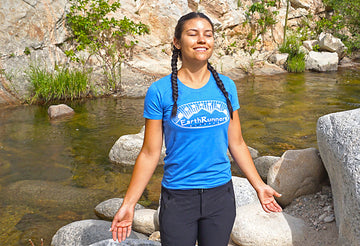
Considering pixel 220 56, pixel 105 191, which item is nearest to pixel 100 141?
pixel 105 191

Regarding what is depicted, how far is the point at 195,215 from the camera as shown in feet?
6.02

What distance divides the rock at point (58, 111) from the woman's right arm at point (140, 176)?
264 inches

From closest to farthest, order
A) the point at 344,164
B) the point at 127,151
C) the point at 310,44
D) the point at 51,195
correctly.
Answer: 1. the point at 344,164
2. the point at 51,195
3. the point at 127,151
4. the point at 310,44

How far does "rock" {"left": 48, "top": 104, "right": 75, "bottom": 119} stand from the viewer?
809cm

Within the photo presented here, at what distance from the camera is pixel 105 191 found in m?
4.81

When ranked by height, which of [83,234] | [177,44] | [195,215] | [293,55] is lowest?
[83,234]

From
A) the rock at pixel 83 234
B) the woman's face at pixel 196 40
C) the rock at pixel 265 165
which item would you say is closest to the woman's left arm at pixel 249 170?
the woman's face at pixel 196 40

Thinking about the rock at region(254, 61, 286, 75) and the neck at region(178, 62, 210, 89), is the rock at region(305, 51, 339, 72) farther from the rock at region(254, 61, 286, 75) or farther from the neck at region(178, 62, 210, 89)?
the neck at region(178, 62, 210, 89)

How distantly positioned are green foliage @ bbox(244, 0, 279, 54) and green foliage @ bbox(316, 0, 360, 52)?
10.3 feet

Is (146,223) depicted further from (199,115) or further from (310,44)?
(310,44)

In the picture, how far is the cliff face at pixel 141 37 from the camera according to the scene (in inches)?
388

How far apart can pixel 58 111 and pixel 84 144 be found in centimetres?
209

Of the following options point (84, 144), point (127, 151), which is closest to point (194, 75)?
point (127, 151)

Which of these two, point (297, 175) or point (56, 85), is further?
point (56, 85)
